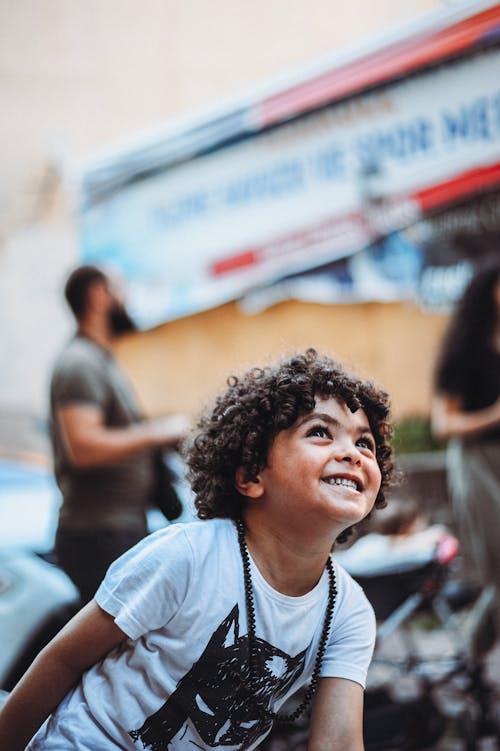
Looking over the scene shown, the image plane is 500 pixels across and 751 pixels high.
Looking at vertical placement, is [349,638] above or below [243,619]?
below

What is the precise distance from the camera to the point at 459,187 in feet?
17.5

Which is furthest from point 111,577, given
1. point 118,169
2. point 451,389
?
point 118,169

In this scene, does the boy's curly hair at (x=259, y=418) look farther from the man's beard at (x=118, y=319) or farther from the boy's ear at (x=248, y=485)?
the man's beard at (x=118, y=319)

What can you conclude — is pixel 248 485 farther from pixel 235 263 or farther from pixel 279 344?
pixel 235 263

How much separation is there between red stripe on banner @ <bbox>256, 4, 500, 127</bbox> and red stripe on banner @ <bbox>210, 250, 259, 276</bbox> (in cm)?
91

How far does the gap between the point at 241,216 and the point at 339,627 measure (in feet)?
16.0

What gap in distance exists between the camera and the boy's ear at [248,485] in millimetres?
1674

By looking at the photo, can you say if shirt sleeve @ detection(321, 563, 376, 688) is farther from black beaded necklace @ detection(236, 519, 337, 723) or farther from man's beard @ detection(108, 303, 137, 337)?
man's beard @ detection(108, 303, 137, 337)

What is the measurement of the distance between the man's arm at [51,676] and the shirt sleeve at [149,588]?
4 centimetres

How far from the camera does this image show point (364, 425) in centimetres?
167

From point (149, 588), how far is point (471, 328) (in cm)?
263

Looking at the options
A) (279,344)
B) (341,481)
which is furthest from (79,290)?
(279,344)

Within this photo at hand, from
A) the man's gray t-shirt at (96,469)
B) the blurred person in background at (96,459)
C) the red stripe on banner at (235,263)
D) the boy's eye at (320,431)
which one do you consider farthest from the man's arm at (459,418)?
the red stripe on banner at (235,263)

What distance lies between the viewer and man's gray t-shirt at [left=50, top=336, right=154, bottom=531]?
2857 mm
